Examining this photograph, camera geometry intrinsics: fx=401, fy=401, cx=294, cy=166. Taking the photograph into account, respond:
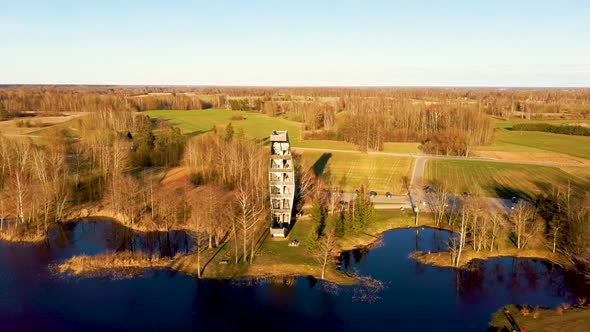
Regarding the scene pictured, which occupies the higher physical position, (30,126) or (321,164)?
(30,126)

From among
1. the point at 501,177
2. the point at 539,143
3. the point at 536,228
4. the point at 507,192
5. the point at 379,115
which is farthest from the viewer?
the point at 379,115

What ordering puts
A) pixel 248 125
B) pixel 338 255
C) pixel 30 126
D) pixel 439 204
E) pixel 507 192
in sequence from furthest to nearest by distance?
pixel 248 125 < pixel 30 126 < pixel 507 192 < pixel 439 204 < pixel 338 255

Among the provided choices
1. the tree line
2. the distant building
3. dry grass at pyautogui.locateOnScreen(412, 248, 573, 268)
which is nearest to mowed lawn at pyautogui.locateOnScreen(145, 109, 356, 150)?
the distant building

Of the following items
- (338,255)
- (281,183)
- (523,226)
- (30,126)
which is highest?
(30,126)

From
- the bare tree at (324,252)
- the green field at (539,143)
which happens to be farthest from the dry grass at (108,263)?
the green field at (539,143)

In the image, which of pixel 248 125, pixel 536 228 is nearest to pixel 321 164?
pixel 536 228

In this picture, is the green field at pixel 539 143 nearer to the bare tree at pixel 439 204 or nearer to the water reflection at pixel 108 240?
the bare tree at pixel 439 204

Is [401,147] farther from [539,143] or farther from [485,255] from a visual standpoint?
[485,255]
